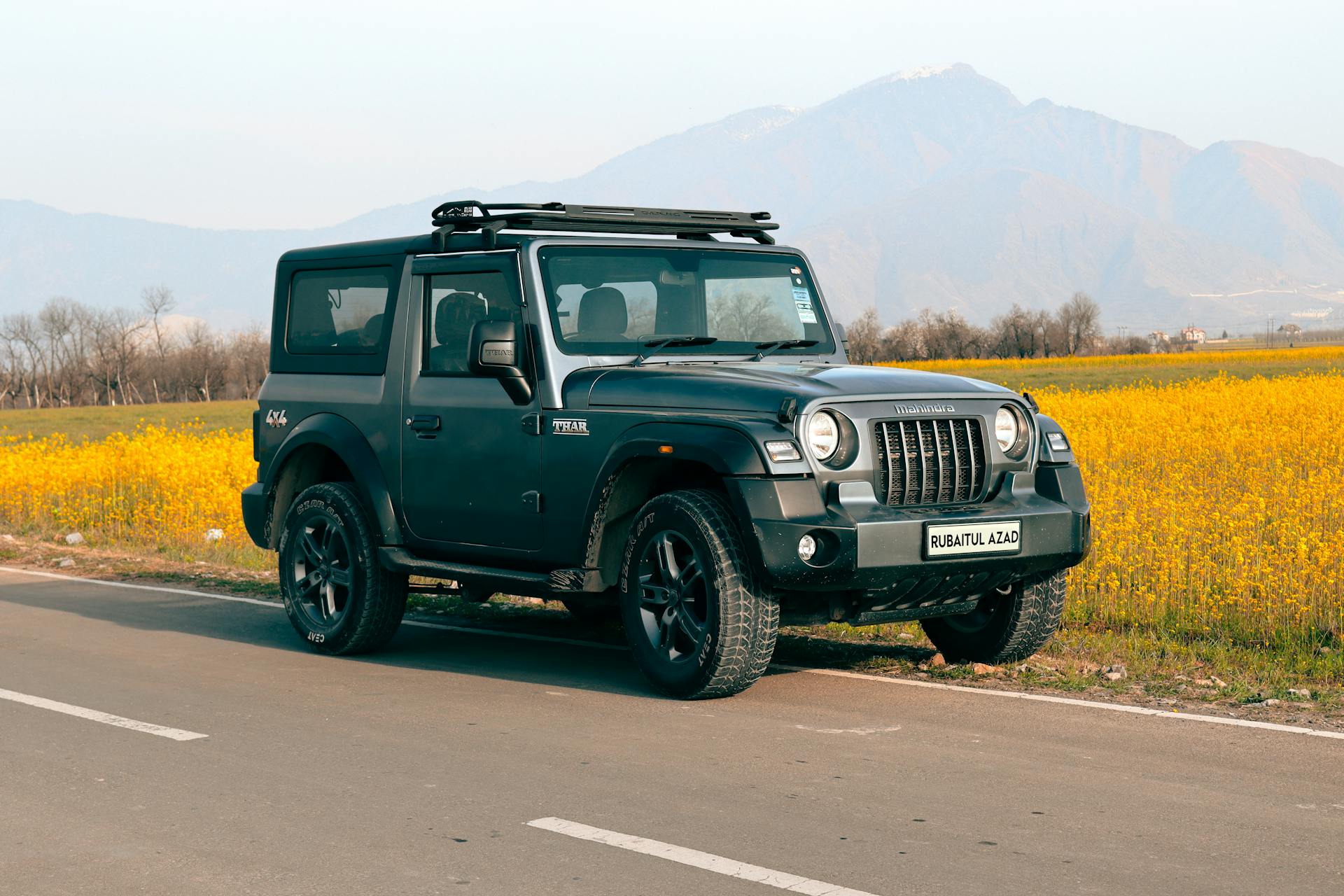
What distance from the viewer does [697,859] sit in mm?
5027

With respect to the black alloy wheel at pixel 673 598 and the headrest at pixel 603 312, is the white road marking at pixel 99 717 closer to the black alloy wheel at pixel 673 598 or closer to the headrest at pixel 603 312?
the black alloy wheel at pixel 673 598

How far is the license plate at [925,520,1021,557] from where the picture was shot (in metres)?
7.27

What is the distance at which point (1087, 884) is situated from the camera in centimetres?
473

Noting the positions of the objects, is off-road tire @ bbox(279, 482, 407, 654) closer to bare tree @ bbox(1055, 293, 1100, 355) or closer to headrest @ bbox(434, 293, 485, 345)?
headrest @ bbox(434, 293, 485, 345)

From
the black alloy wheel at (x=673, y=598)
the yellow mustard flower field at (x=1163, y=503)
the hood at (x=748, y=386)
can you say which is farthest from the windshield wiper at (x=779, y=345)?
the yellow mustard flower field at (x=1163, y=503)

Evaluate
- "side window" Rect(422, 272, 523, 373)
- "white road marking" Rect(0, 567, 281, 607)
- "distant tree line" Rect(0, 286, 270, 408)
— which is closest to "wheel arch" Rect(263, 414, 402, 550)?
"side window" Rect(422, 272, 523, 373)

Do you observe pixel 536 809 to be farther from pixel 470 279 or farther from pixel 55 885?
pixel 470 279

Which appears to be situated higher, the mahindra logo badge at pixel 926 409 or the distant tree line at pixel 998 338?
the distant tree line at pixel 998 338

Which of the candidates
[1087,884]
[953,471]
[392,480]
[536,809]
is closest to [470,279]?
[392,480]

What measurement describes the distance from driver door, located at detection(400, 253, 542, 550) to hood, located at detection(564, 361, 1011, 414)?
47 centimetres

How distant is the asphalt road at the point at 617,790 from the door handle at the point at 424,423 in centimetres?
138

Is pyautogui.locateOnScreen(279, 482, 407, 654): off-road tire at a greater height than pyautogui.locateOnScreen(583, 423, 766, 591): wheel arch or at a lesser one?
lesser

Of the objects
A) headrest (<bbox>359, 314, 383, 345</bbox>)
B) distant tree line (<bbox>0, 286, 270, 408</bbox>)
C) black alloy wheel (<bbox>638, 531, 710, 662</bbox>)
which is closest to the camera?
black alloy wheel (<bbox>638, 531, 710, 662</bbox>)

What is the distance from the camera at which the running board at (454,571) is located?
8266mm
